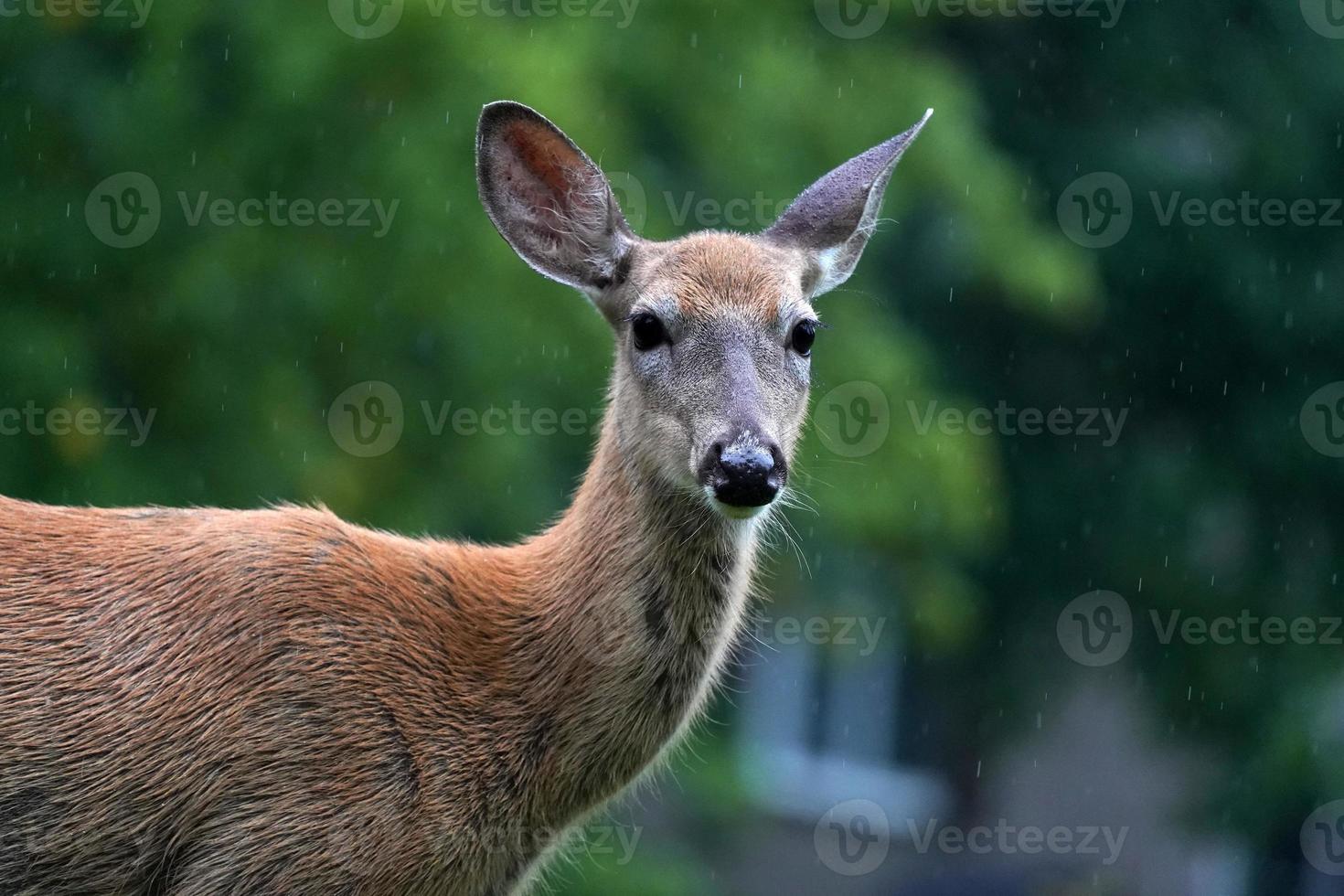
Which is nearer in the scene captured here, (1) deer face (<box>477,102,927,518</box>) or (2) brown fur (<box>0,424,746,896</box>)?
(2) brown fur (<box>0,424,746,896</box>)

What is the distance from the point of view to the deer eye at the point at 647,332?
6.06m

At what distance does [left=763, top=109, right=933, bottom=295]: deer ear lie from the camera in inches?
261

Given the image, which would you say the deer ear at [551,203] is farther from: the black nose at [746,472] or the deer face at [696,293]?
the black nose at [746,472]

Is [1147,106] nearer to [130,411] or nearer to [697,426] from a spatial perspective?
[130,411]

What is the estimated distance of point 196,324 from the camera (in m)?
10.6

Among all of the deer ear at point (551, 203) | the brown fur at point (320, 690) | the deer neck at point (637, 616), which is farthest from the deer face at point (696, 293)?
the brown fur at point (320, 690)

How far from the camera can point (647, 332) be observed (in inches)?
240

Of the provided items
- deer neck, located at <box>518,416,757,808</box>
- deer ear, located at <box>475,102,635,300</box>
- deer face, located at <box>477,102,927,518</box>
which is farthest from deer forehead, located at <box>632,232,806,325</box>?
deer neck, located at <box>518,416,757,808</box>

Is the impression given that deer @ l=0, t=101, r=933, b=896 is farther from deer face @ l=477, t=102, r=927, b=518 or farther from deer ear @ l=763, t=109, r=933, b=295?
deer ear @ l=763, t=109, r=933, b=295

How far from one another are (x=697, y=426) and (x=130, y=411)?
606cm

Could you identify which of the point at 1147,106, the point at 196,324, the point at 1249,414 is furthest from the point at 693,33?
the point at 1249,414

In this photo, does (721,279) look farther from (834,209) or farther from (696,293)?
(834,209)

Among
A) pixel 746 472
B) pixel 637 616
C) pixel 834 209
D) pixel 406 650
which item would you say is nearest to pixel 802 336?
pixel 834 209

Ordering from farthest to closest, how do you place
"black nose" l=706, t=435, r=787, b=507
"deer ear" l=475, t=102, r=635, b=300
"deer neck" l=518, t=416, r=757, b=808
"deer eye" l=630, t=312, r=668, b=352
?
"deer ear" l=475, t=102, r=635, b=300 → "deer eye" l=630, t=312, r=668, b=352 → "deer neck" l=518, t=416, r=757, b=808 → "black nose" l=706, t=435, r=787, b=507
